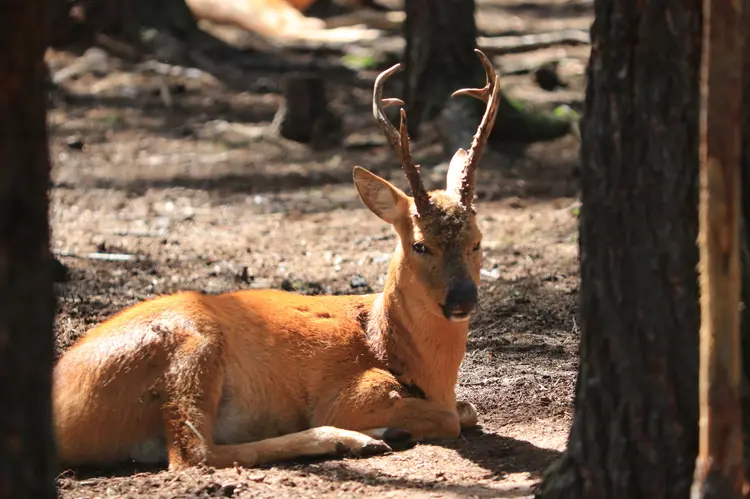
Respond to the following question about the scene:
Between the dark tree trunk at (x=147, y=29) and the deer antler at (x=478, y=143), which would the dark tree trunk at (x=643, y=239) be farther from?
the dark tree trunk at (x=147, y=29)

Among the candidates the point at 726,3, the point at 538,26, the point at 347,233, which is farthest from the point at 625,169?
the point at 538,26

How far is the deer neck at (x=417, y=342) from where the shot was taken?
21.8 feet

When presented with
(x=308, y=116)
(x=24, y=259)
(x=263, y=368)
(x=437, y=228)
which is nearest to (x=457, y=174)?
(x=437, y=228)

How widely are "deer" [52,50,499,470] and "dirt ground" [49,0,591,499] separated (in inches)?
6.0

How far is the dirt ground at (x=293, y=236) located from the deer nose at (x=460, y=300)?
2.26ft

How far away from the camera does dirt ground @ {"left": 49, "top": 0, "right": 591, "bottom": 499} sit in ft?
19.5

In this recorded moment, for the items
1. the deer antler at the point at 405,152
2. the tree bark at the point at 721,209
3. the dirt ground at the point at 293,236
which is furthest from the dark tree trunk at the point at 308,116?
the tree bark at the point at 721,209

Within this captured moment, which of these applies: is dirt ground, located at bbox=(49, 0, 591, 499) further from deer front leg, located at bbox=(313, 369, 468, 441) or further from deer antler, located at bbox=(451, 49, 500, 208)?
deer antler, located at bbox=(451, 49, 500, 208)

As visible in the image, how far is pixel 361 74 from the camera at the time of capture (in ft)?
61.4

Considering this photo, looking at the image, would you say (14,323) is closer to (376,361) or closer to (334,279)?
(376,361)

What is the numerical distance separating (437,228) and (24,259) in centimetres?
354

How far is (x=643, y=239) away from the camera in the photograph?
4.34 meters

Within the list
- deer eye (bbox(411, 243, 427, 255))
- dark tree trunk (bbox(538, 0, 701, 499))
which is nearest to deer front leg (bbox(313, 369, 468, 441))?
deer eye (bbox(411, 243, 427, 255))

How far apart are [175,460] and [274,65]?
14484 millimetres
